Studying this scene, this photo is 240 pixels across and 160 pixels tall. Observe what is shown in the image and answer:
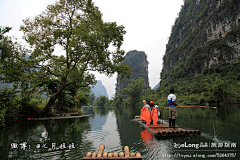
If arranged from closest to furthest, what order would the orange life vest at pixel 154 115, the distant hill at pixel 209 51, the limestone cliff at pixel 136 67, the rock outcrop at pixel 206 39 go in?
the orange life vest at pixel 154 115
the distant hill at pixel 209 51
the rock outcrop at pixel 206 39
the limestone cliff at pixel 136 67

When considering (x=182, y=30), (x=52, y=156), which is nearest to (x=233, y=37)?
(x=182, y=30)

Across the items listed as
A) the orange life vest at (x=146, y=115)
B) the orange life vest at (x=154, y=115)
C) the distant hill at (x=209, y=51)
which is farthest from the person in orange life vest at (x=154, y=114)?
the distant hill at (x=209, y=51)

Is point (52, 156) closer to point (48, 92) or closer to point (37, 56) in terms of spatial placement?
point (37, 56)

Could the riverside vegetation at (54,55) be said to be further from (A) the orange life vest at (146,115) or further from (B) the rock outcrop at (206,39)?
(B) the rock outcrop at (206,39)

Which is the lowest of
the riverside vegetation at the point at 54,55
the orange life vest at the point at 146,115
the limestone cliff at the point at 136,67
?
the orange life vest at the point at 146,115

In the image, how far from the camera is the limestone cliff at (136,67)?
156 m

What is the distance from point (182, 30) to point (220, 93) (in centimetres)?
8656

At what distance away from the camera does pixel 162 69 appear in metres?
129

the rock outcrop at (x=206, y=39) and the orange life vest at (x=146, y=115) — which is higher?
the rock outcrop at (x=206, y=39)

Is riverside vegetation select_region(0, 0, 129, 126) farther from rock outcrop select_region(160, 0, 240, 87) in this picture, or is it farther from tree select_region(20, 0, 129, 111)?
rock outcrop select_region(160, 0, 240, 87)

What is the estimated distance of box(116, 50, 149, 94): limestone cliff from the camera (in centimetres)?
15612

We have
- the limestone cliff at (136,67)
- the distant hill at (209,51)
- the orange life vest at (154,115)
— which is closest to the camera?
the orange life vest at (154,115)

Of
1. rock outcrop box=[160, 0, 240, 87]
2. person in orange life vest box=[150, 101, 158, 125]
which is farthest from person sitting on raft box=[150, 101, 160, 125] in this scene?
rock outcrop box=[160, 0, 240, 87]

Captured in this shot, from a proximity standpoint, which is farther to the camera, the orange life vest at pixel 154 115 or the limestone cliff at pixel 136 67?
the limestone cliff at pixel 136 67
